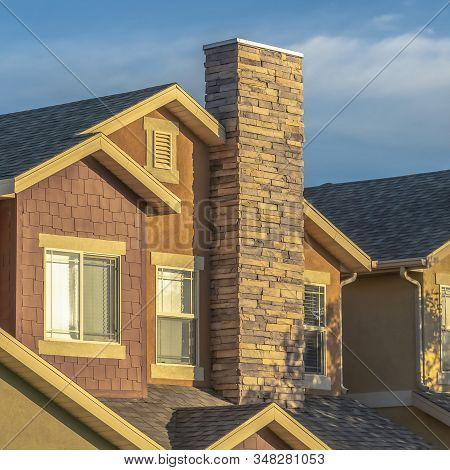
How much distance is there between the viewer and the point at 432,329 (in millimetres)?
30984

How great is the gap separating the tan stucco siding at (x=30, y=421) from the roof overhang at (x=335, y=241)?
8604mm

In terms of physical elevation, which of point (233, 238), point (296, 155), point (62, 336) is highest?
point (296, 155)

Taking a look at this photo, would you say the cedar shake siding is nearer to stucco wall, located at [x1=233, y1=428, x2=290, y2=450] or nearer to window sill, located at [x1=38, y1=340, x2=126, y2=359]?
window sill, located at [x1=38, y1=340, x2=126, y2=359]

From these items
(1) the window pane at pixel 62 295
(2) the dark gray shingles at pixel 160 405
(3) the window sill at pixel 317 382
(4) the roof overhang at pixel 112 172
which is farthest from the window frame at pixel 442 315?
(1) the window pane at pixel 62 295

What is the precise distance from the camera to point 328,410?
1105 inches

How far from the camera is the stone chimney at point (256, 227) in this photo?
26359 millimetres

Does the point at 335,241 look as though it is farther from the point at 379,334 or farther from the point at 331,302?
the point at 379,334

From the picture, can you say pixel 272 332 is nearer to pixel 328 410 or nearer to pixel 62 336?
pixel 328 410

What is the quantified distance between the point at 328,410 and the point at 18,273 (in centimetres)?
805

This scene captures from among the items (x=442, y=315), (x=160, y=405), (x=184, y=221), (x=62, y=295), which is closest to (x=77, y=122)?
(x=184, y=221)

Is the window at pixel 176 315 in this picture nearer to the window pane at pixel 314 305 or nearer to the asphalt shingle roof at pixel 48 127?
the asphalt shingle roof at pixel 48 127

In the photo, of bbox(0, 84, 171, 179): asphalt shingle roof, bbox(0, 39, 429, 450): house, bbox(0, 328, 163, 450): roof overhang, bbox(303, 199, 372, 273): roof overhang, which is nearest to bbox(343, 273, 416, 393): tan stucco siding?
bbox(303, 199, 372, 273): roof overhang

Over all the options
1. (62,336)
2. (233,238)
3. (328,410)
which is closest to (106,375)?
(62,336)

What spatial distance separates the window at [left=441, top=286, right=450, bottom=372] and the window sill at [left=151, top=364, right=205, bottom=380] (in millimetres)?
7082
